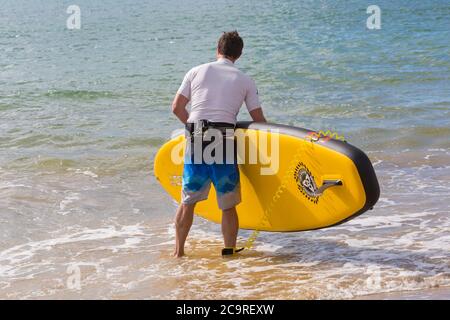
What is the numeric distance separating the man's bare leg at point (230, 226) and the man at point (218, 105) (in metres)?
0.01

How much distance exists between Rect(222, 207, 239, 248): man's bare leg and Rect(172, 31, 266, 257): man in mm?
13

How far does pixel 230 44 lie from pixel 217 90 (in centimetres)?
34

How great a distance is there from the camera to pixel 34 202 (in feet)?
26.6

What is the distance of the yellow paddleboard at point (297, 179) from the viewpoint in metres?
5.70

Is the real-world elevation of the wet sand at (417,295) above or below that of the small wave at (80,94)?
below

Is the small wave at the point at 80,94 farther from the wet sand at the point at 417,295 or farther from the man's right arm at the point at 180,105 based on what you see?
the wet sand at the point at 417,295

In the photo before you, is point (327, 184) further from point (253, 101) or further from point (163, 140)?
point (163, 140)

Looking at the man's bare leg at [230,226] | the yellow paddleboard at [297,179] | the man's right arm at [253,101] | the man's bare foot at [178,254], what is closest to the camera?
the yellow paddleboard at [297,179]

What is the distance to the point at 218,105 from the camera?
19.2 feet

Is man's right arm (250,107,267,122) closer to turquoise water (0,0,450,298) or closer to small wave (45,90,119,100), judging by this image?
turquoise water (0,0,450,298)

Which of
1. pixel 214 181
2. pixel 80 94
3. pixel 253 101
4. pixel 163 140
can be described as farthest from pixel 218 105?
pixel 80 94

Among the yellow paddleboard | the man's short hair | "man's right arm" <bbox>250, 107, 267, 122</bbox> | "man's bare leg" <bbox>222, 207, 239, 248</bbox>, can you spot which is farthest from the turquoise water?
the man's short hair

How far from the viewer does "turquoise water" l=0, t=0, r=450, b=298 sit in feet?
19.1

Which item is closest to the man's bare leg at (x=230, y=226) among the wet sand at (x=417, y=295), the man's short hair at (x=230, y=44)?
the man's short hair at (x=230, y=44)
